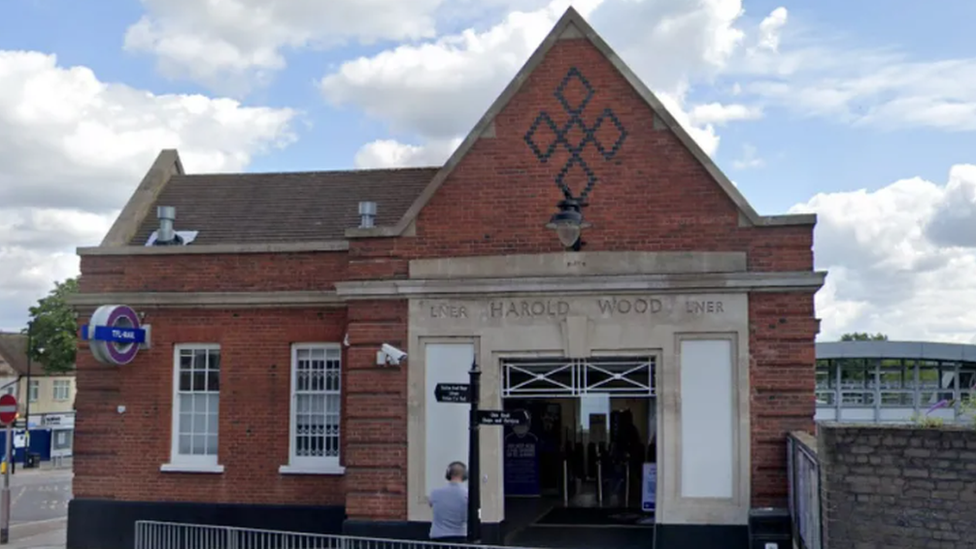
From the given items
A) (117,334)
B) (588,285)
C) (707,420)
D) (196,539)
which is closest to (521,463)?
(707,420)

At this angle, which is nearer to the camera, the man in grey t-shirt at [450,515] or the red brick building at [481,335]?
the man in grey t-shirt at [450,515]

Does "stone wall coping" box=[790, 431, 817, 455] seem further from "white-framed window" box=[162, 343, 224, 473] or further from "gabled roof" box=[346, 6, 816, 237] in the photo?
"white-framed window" box=[162, 343, 224, 473]

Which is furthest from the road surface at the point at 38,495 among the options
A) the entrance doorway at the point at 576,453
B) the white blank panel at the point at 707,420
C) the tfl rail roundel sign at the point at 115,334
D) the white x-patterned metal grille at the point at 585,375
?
the white blank panel at the point at 707,420

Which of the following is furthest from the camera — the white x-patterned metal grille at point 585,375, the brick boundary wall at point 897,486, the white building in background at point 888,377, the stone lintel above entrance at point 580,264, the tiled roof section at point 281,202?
the white building in background at point 888,377

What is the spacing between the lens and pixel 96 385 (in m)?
17.5

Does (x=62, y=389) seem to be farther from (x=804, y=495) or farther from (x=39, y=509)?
(x=804, y=495)

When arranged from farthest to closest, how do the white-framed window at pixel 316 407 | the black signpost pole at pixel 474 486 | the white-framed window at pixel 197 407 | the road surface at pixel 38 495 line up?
the road surface at pixel 38 495 < the white-framed window at pixel 197 407 < the white-framed window at pixel 316 407 < the black signpost pole at pixel 474 486

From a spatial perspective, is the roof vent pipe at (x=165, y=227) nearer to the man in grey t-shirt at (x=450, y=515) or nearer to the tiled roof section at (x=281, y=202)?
the tiled roof section at (x=281, y=202)

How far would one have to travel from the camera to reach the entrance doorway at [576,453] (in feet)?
50.5

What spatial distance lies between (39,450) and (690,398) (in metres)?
50.1

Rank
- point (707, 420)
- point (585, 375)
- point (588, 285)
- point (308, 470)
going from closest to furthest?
point (707, 420) < point (588, 285) < point (585, 375) < point (308, 470)

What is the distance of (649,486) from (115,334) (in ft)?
30.3

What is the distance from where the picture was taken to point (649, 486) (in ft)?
55.8

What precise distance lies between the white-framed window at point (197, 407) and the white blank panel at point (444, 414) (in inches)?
173
